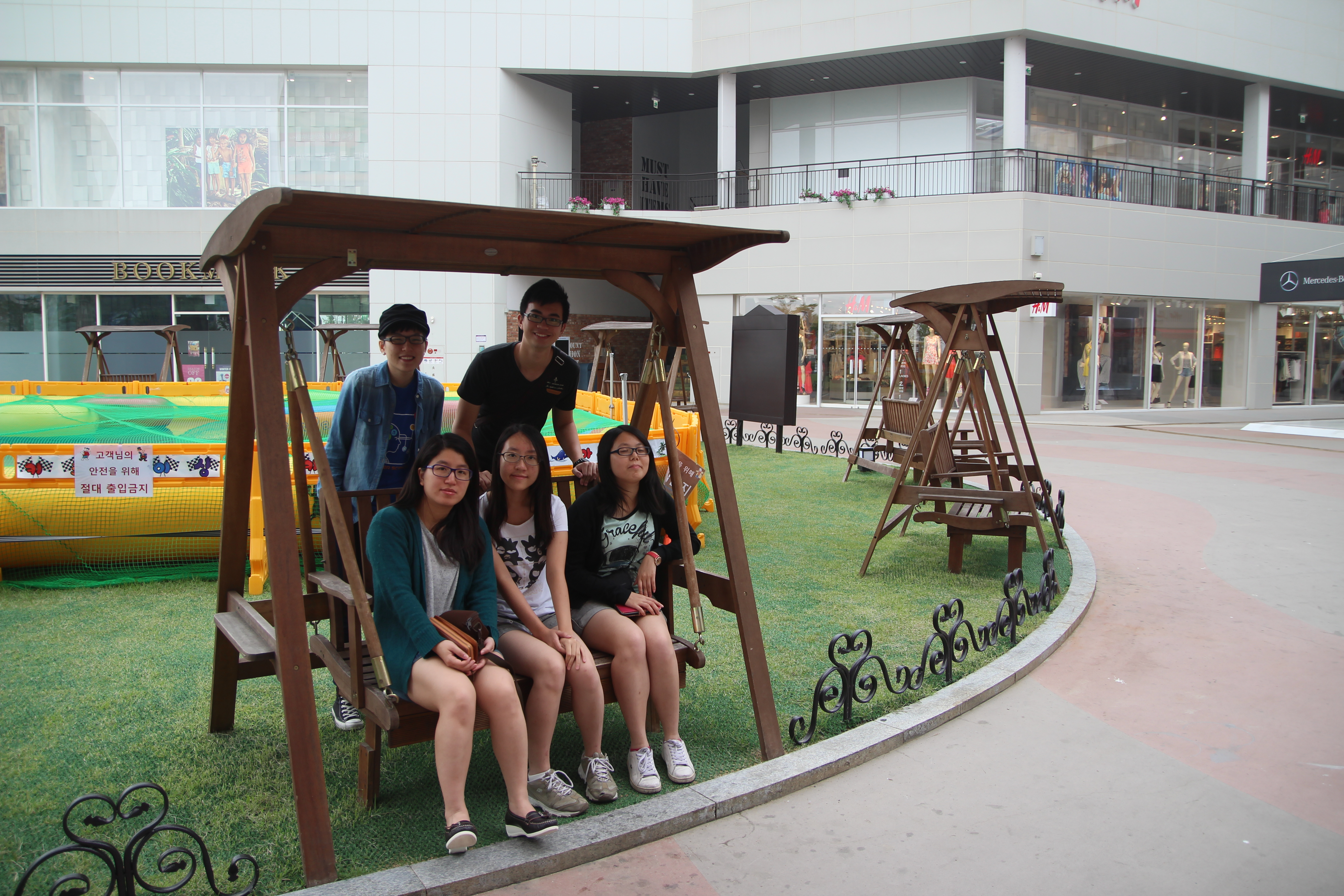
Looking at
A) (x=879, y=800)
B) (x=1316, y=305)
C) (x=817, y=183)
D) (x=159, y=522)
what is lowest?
(x=879, y=800)

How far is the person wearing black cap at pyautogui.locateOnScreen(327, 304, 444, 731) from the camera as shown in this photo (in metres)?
4.04

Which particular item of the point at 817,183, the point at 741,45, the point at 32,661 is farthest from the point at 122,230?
the point at 32,661

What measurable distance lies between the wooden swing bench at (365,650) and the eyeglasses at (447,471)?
14.2 inches

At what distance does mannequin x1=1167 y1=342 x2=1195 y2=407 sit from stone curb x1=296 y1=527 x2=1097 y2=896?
24842 millimetres

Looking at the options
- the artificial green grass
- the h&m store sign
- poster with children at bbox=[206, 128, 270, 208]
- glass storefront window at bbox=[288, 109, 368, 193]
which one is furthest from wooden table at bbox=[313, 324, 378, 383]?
the artificial green grass

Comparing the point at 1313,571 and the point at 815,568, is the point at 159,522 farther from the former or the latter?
the point at 1313,571

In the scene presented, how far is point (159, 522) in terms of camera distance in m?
6.64

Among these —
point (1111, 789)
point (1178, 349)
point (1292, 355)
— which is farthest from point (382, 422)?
point (1292, 355)

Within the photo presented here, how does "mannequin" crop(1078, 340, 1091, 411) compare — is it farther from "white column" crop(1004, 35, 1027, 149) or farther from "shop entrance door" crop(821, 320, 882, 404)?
"white column" crop(1004, 35, 1027, 149)

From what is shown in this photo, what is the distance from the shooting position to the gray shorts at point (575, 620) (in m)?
3.55

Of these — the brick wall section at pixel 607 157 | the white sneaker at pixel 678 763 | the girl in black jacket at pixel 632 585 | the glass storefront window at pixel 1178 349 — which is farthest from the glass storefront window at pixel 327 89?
the white sneaker at pixel 678 763

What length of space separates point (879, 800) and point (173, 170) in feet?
91.9

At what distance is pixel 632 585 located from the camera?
12.7 feet

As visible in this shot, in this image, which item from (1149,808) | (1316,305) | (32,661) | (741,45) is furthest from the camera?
(1316,305)
